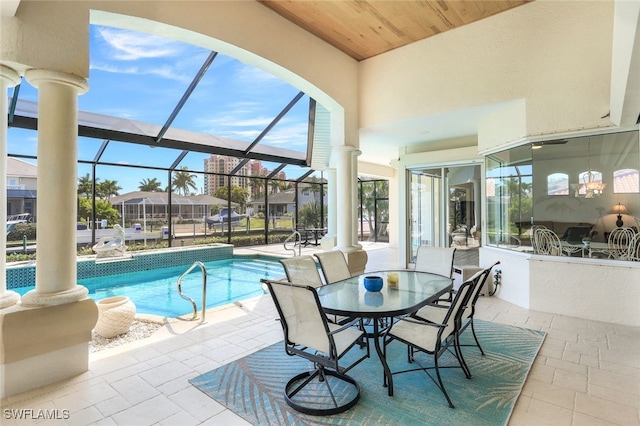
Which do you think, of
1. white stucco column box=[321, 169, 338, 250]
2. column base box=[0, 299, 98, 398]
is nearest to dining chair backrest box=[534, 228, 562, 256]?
column base box=[0, 299, 98, 398]

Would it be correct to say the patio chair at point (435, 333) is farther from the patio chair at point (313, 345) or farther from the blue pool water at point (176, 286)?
the blue pool water at point (176, 286)

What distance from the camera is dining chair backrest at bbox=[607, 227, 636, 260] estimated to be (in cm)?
414

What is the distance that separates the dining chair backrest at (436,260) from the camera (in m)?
4.16

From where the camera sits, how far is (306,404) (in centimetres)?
235

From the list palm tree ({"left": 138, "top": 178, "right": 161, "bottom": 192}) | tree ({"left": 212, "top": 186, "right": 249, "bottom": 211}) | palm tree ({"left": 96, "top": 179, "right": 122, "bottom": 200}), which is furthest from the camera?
tree ({"left": 212, "top": 186, "right": 249, "bottom": 211})

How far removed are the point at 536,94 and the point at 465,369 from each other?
157 inches

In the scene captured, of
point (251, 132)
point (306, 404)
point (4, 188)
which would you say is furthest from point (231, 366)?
point (251, 132)

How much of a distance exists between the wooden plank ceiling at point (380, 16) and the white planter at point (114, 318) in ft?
14.6

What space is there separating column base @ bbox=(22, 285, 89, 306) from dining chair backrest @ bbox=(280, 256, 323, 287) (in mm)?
1878

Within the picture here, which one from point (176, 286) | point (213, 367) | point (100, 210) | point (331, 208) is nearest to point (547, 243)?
point (213, 367)

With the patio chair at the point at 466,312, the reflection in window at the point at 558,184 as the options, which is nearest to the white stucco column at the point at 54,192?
the patio chair at the point at 466,312

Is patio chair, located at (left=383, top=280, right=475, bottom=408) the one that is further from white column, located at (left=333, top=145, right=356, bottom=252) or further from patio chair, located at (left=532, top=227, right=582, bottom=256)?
white column, located at (left=333, top=145, right=356, bottom=252)

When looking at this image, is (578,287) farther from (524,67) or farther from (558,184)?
(524,67)

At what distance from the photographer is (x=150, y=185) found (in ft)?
32.8
